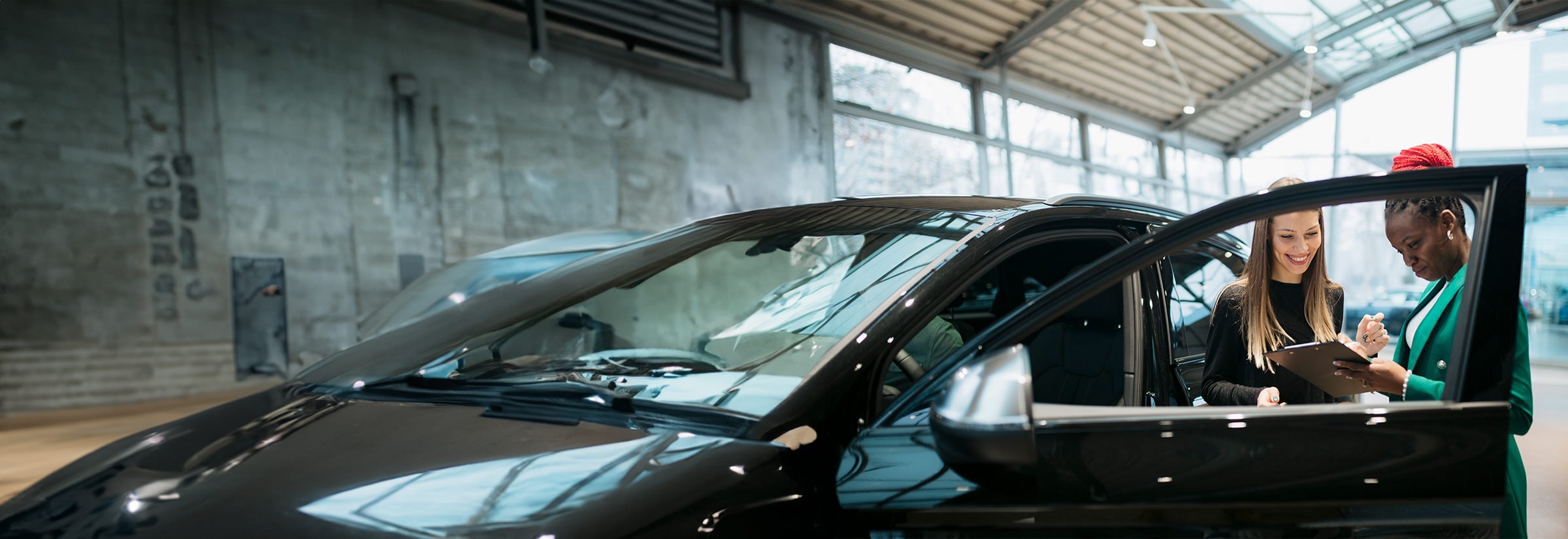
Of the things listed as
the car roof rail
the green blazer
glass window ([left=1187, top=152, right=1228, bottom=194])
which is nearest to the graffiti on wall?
the car roof rail

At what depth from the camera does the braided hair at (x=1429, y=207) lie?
1023 millimetres

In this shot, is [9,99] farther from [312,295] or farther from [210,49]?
[312,295]

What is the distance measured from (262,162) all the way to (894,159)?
758 cm

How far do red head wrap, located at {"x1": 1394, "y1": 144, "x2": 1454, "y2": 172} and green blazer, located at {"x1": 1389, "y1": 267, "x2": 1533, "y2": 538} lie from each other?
0.97ft

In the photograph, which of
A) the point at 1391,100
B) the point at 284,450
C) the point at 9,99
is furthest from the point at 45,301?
the point at 1391,100

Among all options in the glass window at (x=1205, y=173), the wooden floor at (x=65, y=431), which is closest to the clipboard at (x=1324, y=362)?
the wooden floor at (x=65, y=431)

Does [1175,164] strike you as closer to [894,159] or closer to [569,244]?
[894,159]

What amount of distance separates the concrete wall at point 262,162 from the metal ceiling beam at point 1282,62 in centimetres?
1168

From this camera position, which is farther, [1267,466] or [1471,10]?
[1471,10]

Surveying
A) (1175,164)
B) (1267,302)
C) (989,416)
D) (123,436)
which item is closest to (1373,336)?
(1267,302)

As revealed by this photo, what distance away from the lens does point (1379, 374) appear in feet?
3.65

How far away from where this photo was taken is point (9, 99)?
5.10m

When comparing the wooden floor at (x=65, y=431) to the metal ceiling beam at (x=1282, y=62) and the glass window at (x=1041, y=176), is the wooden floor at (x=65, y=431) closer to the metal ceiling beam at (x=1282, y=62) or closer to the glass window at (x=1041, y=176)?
the glass window at (x=1041, y=176)

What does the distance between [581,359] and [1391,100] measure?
15.0 m
